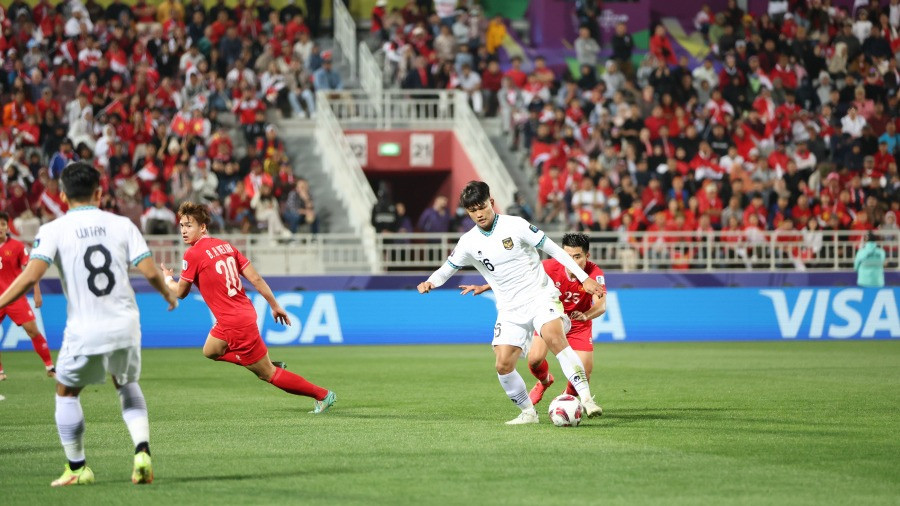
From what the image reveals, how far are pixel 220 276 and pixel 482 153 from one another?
1797 cm

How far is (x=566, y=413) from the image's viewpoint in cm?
1148

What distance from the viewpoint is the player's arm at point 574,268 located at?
A: 10.9 meters

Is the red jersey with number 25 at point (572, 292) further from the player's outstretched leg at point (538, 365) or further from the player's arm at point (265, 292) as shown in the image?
the player's arm at point (265, 292)

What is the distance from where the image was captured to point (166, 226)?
25.8m

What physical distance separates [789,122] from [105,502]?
26294 millimetres

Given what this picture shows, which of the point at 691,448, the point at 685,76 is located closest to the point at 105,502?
the point at 691,448

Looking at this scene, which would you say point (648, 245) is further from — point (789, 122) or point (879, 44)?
point (879, 44)

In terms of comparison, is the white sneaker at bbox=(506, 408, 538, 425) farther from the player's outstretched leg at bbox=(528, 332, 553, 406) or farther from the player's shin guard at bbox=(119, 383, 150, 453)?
the player's shin guard at bbox=(119, 383, 150, 453)

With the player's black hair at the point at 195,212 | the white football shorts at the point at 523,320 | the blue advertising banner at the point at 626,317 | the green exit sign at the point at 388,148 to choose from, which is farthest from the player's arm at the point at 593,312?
the green exit sign at the point at 388,148

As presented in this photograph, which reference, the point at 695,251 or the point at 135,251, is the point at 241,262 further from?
the point at 695,251

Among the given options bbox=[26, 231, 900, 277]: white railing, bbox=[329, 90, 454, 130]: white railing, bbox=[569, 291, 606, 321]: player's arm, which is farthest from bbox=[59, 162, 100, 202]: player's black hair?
bbox=[329, 90, 454, 130]: white railing

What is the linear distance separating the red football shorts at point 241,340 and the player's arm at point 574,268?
10.5 ft

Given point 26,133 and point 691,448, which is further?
point 26,133

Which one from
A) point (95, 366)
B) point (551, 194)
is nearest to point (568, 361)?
point (95, 366)
